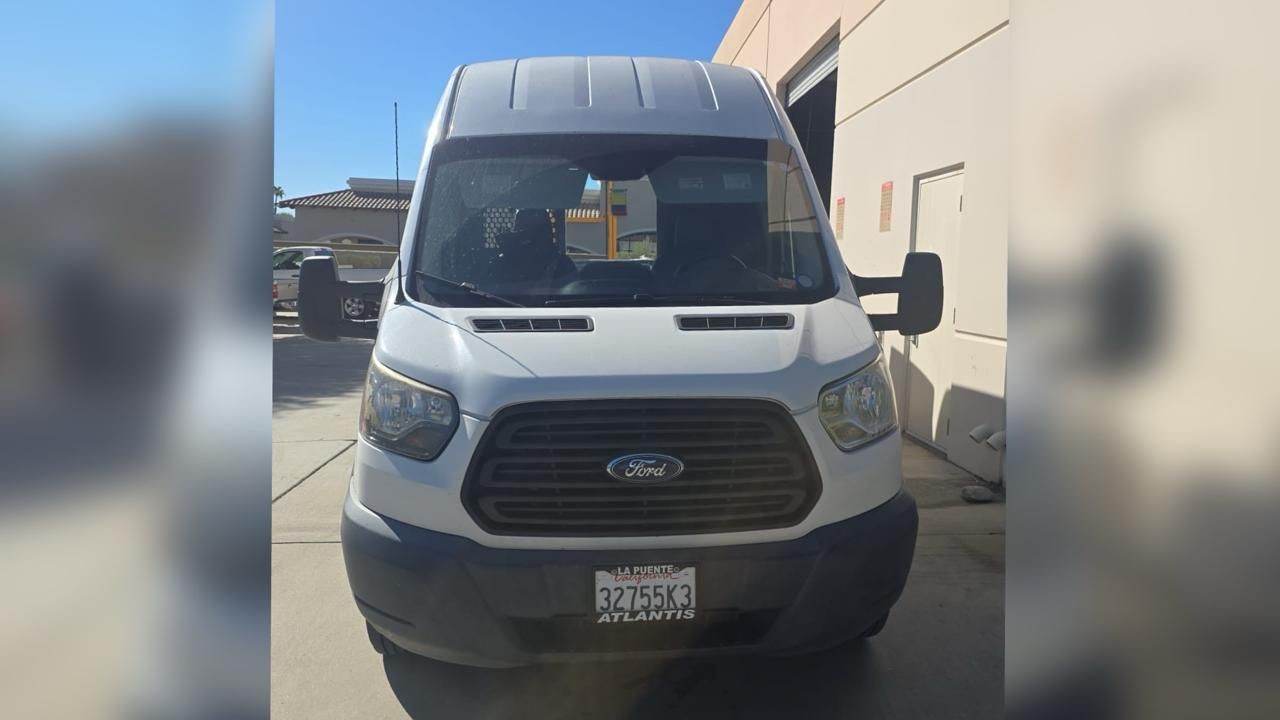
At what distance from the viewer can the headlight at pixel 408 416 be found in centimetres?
246

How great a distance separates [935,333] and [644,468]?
4.75m

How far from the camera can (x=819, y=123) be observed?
13125mm

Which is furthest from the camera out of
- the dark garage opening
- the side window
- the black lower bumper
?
the side window

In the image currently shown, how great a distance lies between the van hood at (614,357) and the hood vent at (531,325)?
Answer: 1.0 inches

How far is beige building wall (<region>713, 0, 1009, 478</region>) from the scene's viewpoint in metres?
5.34

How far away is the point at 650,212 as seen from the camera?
3711 millimetres

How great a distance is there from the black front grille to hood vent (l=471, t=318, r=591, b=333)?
1.14ft

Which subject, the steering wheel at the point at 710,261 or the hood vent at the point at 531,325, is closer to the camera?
the hood vent at the point at 531,325

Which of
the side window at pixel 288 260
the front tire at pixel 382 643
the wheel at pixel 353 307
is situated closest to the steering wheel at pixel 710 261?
the wheel at pixel 353 307

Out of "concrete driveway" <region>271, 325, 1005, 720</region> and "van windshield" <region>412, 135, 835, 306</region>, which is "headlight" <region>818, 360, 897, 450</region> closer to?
"van windshield" <region>412, 135, 835, 306</region>

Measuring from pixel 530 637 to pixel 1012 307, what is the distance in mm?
1852

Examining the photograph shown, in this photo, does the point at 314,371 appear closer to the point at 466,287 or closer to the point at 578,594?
the point at 466,287

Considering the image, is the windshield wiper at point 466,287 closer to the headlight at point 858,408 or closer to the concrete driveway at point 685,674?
the concrete driveway at point 685,674

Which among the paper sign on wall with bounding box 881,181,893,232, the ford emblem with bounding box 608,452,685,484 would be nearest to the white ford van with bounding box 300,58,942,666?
the ford emblem with bounding box 608,452,685,484
